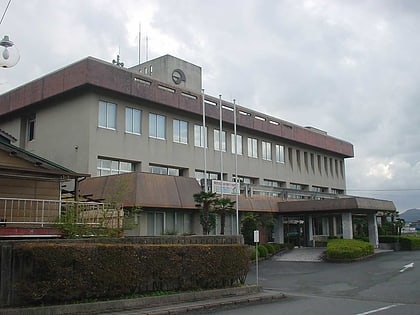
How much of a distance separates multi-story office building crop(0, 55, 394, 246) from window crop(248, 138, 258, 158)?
0.09m

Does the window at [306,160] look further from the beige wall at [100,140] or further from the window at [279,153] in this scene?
the beige wall at [100,140]

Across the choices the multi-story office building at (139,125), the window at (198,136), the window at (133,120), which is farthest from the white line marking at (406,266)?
the window at (133,120)

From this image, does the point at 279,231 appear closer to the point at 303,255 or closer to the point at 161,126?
the point at 303,255

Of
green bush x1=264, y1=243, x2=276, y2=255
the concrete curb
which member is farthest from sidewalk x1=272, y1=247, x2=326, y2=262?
the concrete curb

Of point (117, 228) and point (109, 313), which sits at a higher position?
point (117, 228)

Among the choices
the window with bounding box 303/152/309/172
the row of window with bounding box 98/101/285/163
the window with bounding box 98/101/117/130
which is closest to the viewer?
the window with bounding box 98/101/117/130

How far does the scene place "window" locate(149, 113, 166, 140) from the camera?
3416 centimetres

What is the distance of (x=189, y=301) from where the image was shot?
15547 mm

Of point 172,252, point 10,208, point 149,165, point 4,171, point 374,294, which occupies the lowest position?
point 374,294

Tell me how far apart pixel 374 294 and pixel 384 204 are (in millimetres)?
24976

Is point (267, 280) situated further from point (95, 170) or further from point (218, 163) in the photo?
point (218, 163)

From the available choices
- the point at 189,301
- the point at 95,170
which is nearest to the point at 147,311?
the point at 189,301

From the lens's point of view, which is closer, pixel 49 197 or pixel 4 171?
pixel 4 171

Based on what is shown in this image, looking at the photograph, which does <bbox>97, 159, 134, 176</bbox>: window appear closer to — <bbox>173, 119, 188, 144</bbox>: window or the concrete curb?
<bbox>173, 119, 188, 144</bbox>: window
